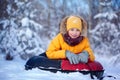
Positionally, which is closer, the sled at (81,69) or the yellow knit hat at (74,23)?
the sled at (81,69)

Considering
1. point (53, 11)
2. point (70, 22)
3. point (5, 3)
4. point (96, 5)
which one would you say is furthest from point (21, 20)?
point (70, 22)

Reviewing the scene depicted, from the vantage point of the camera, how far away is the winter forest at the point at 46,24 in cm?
377

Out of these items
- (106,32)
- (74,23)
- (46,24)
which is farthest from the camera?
(106,32)

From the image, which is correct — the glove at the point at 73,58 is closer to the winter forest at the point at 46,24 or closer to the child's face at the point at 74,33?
the child's face at the point at 74,33

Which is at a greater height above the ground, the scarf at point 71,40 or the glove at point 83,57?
the scarf at point 71,40

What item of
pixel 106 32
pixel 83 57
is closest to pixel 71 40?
pixel 83 57

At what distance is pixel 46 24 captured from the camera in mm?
4273

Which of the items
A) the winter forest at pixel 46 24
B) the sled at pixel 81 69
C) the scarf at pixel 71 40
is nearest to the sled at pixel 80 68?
the sled at pixel 81 69

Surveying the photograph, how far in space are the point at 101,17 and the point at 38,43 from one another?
39.9 inches

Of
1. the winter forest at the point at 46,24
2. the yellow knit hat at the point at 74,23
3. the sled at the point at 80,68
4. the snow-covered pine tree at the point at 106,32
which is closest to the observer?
the sled at the point at 80,68

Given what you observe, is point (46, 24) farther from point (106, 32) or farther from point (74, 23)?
point (74, 23)

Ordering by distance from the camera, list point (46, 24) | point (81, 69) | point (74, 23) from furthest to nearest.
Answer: point (46, 24) < point (74, 23) < point (81, 69)

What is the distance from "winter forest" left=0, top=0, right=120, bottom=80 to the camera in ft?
12.4

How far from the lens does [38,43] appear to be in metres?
4.11
